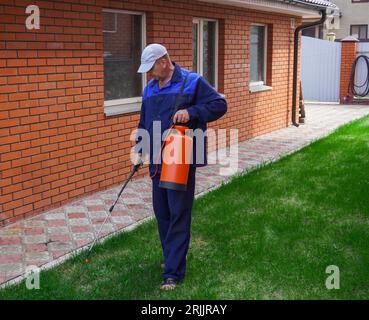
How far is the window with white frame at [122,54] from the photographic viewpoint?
7312 millimetres

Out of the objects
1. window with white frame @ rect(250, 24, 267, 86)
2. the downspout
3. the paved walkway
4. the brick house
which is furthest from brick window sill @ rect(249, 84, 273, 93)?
the paved walkway

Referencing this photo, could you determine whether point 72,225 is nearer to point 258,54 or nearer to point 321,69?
point 258,54

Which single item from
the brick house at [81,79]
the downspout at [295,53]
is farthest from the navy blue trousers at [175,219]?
the downspout at [295,53]

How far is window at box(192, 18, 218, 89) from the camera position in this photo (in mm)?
9328

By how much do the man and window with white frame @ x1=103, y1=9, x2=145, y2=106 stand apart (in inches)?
126

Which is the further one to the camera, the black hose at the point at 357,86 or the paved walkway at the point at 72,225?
the black hose at the point at 357,86

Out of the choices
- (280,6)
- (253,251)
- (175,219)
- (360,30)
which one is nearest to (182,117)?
(175,219)

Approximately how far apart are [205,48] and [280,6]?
1746mm

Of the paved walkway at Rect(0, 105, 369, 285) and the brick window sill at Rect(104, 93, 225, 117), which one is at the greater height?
the brick window sill at Rect(104, 93, 225, 117)

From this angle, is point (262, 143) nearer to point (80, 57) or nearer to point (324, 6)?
point (324, 6)

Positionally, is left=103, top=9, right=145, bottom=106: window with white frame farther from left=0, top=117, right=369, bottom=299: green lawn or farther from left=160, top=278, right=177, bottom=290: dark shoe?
left=160, top=278, right=177, bottom=290: dark shoe

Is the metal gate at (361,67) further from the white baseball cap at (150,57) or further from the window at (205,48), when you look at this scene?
the white baseball cap at (150,57)

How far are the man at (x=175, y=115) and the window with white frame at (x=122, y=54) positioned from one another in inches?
126

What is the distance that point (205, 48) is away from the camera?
31.7 ft
